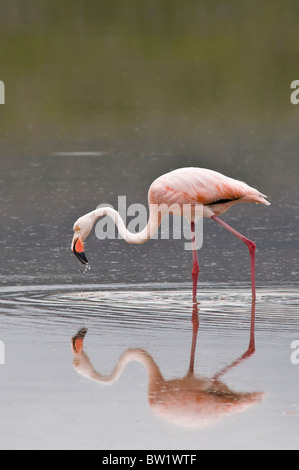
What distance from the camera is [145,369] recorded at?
7324 millimetres

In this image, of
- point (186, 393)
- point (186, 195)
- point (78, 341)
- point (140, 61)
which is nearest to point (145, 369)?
point (186, 393)

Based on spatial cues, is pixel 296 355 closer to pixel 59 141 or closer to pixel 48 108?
pixel 59 141

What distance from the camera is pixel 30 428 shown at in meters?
6.06

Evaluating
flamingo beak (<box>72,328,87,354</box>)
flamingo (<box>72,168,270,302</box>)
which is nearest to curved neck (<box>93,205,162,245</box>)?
flamingo (<box>72,168,270,302</box>)

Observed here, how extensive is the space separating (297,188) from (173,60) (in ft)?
54.3

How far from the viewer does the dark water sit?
20.8ft

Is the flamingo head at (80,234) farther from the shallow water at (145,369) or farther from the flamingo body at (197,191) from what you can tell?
the flamingo body at (197,191)

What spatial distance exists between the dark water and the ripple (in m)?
0.03

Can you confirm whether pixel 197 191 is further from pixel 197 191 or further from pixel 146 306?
pixel 146 306

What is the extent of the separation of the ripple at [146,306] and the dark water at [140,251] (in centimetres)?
3

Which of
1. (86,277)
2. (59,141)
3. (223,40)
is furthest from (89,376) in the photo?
(223,40)

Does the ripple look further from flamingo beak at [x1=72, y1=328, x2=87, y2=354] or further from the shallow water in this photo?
flamingo beak at [x1=72, y1=328, x2=87, y2=354]

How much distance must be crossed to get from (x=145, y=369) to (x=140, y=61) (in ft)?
83.4
